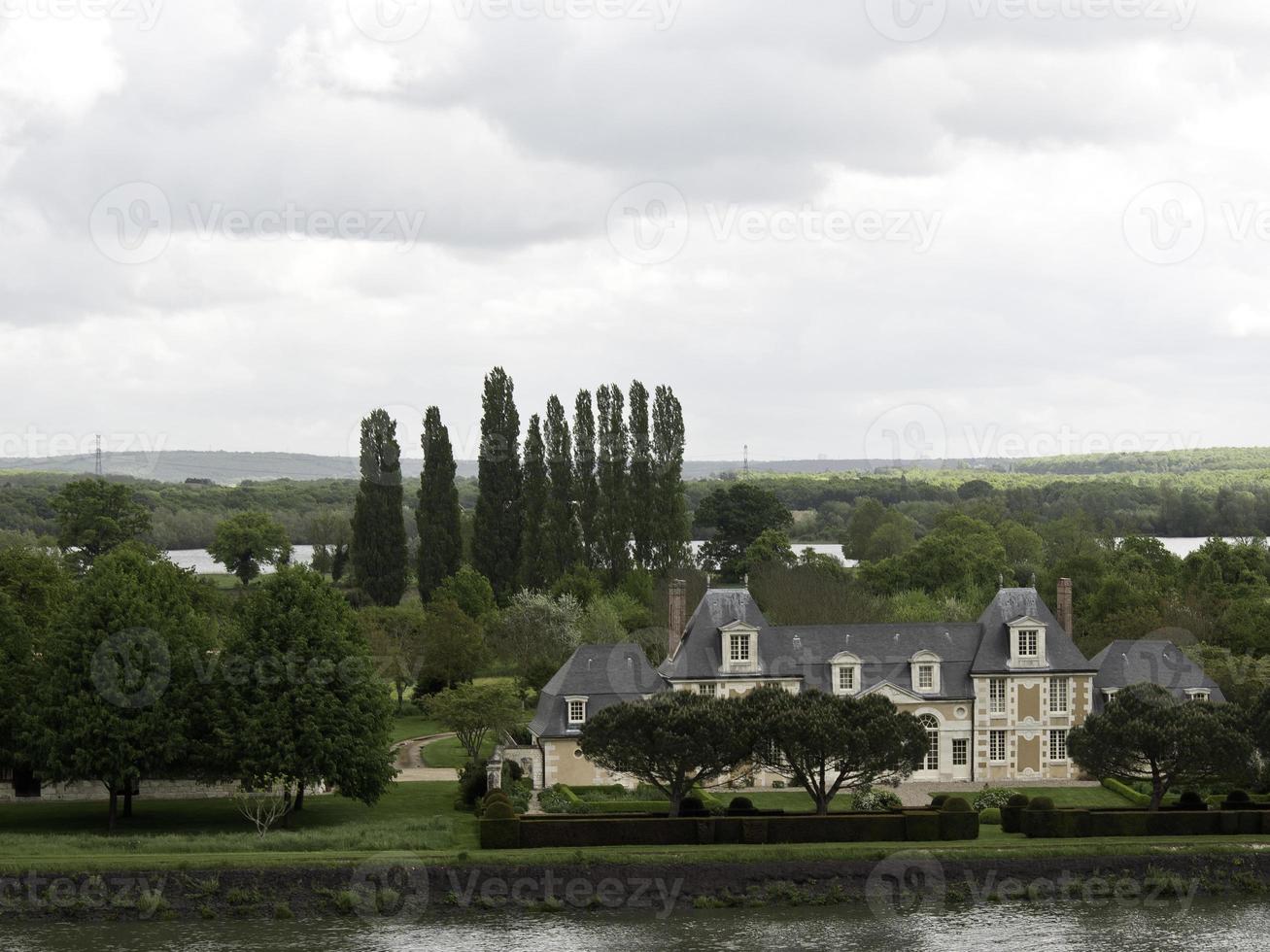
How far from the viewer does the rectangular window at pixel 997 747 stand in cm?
6362

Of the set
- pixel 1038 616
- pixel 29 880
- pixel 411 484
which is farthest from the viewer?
pixel 411 484

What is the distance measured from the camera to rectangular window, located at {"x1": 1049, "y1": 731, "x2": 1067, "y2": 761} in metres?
63.8

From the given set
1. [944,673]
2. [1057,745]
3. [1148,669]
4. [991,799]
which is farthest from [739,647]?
[1148,669]

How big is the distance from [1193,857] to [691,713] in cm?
1612

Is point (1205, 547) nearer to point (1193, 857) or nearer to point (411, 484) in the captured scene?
point (1193, 857)

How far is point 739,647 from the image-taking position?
209 feet

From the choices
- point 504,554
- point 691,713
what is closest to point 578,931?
point 691,713

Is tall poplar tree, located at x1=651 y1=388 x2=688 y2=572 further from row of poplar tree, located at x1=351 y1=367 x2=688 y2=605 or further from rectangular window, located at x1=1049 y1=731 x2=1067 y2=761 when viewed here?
rectangular window, located at x1=1049 y1=731 x2=1067 y2=761

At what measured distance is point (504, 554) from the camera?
98500 mm

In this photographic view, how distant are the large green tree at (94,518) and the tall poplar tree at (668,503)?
40.3 meters

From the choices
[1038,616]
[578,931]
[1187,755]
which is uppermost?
[1038,616]

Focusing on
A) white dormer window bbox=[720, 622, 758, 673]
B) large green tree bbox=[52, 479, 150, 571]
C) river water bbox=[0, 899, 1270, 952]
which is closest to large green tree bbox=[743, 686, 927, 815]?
river water bbox=[0, 899, 1270, 952]

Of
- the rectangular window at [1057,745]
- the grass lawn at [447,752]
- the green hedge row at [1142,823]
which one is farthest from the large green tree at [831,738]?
the grass lawn at [447,752]

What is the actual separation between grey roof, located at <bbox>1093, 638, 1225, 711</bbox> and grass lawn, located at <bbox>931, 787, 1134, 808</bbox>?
4.07 meters
